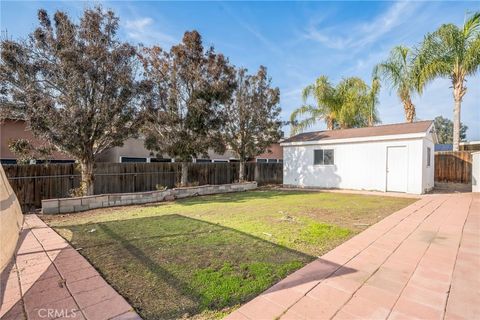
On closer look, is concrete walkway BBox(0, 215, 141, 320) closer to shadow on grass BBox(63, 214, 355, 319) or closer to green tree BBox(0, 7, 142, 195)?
shadow on grass BBox(63, 214, 355, 319)

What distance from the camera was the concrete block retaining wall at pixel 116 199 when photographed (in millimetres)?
7527

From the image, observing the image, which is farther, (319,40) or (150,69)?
(319,40)

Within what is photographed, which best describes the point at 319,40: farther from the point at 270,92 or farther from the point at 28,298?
the point at 28,298

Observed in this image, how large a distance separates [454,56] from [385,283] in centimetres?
1659

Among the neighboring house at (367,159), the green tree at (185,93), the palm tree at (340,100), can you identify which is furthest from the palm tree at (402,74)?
the green tree at (185,93)

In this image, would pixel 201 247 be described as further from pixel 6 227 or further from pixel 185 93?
pixel 185 93

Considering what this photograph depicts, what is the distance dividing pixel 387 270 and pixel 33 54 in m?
11.0

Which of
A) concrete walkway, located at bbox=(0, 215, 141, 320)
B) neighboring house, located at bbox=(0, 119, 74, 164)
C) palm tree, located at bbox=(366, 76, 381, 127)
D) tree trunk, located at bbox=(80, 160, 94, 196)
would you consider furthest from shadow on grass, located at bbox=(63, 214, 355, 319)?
palm tree, located at bbox=(366, 76, 381, 127)

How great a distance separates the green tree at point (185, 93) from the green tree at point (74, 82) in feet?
6.52

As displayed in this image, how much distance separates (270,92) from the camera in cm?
1439

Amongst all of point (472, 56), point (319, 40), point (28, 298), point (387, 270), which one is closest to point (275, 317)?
point (387, 270)

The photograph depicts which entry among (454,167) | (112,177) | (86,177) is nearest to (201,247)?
(86,177)

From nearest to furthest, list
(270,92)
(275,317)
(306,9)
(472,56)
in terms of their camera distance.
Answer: (275,317) < (306,9) < (472,56) < (270,92)

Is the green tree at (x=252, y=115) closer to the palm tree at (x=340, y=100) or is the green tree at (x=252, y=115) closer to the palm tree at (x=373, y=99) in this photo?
the palm tree at (x=340, y=100)
